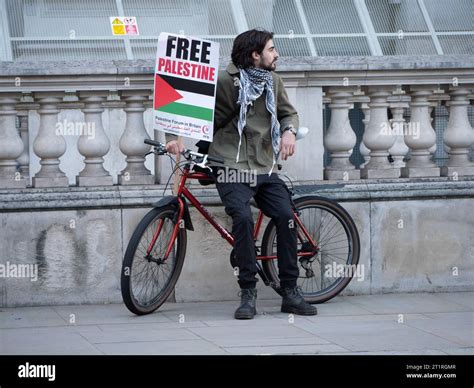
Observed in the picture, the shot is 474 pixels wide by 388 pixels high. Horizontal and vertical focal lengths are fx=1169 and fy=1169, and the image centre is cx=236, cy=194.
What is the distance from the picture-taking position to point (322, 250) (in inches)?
350

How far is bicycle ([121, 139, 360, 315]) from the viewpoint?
26.4 feet

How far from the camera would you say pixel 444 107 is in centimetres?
972

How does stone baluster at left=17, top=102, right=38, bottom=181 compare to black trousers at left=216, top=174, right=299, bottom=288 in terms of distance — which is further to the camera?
stone baluster at left=17, top=102, right=38, bottom=181

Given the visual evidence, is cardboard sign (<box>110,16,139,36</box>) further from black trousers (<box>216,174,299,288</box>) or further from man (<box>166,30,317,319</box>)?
black trousers (<box>216,174,299,288</box>)

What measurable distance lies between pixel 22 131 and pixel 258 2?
15.2 feet

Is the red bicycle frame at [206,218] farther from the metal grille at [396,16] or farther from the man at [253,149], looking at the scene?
the metal grille at [396,16]

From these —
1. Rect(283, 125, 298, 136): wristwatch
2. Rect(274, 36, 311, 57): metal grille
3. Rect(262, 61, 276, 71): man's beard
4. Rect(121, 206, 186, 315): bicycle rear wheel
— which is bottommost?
Rect(121, 206, 186, 315): bicycle rear wheel

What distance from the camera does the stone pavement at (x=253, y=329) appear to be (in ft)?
22.9

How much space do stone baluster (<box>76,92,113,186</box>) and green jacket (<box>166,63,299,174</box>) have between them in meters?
0.69

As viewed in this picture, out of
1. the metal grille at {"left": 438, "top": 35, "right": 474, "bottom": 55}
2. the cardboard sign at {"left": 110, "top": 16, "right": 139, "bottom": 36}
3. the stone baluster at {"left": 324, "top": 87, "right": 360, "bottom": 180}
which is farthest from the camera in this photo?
the metal grille at {"left": 438, "top": 35, "right": 474, "bottom": 55}

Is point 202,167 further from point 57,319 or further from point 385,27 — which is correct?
point 385,27

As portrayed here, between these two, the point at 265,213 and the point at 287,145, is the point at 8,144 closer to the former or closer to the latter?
the point at 265,213

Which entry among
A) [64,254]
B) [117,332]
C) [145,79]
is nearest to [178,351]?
[117,332]

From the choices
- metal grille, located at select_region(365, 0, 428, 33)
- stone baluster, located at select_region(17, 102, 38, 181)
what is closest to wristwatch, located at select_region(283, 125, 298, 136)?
stone baluster, located at select_region(17, 102, 38, 181)
